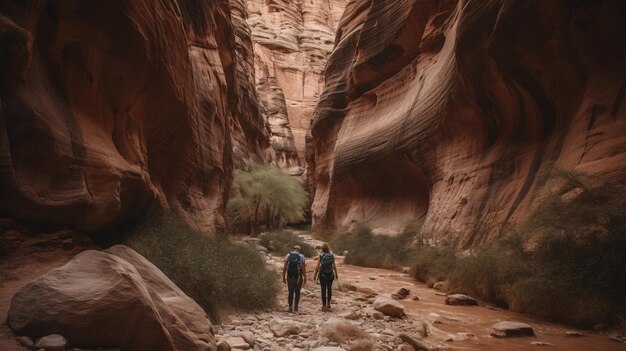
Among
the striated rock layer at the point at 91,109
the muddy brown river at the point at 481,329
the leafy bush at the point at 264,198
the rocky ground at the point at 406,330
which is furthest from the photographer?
the leafy bush at the point at 264,198

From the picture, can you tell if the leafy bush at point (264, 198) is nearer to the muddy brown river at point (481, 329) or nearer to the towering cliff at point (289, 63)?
the muddy brown river at point (481, 329)

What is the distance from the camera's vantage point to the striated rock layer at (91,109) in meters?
4.48

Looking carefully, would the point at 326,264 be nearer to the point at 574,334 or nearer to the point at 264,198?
the point at 574,334

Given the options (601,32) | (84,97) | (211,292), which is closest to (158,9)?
(84,97)

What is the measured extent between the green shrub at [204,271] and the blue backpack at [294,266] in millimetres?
615

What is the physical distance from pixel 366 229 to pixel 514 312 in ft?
40.1

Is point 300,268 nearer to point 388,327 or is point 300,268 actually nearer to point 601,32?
point 388,327

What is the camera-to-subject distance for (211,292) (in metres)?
5.80

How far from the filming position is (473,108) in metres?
14.2

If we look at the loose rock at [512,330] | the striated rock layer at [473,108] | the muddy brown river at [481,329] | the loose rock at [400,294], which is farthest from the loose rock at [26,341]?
the striated rock layer at [473,108]

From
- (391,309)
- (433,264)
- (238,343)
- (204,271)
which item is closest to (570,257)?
(391,309)

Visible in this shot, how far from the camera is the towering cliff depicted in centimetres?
5216

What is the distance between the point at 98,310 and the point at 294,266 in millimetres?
4417

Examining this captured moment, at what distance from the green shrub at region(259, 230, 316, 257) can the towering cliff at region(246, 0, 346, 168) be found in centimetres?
2913
